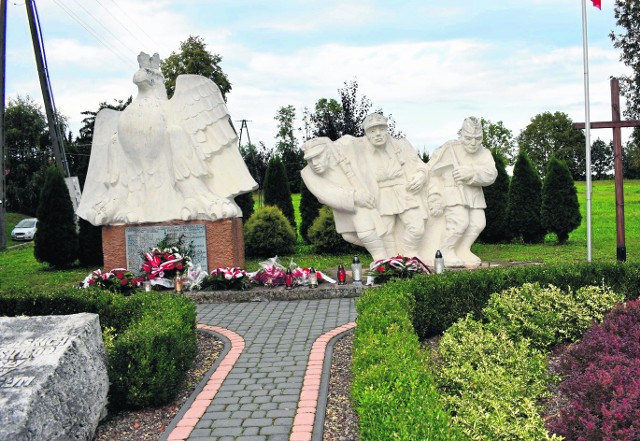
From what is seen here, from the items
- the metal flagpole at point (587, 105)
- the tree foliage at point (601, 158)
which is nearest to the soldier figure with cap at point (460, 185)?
the metal flagpole at point (587, 105)

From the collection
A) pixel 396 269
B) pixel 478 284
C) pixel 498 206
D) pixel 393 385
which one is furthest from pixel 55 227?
pixel 393 385

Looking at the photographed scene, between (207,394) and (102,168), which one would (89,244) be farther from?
(207,394)

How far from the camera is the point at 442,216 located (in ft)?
35.8

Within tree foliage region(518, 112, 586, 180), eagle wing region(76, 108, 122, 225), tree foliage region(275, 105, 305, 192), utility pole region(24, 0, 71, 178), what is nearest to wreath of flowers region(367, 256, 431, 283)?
eagle wing region(76, 108, 122, 225)

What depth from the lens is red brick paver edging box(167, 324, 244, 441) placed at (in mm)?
4332

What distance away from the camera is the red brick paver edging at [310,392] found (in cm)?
424

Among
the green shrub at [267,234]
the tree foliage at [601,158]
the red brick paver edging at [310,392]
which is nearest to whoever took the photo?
the red brick paver edging at [310,392]

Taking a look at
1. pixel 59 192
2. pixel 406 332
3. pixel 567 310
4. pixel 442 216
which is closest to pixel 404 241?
pixel 442 216

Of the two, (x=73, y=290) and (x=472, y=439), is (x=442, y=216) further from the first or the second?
(x=472, y=439)

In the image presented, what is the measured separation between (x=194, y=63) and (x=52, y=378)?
94.0ft

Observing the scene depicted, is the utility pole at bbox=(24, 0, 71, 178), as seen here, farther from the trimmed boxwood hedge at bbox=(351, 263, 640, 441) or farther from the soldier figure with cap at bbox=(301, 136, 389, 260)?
the trimmed boxwood hedge at bbox=(351, 263, 640, 441)

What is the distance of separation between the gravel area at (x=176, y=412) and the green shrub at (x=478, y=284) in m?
1.37

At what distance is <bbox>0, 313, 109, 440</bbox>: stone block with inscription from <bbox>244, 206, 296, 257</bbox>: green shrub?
10154 mm

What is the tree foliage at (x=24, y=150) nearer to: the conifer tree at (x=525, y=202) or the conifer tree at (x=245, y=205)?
the conifer tree at (x=245, y=205)
